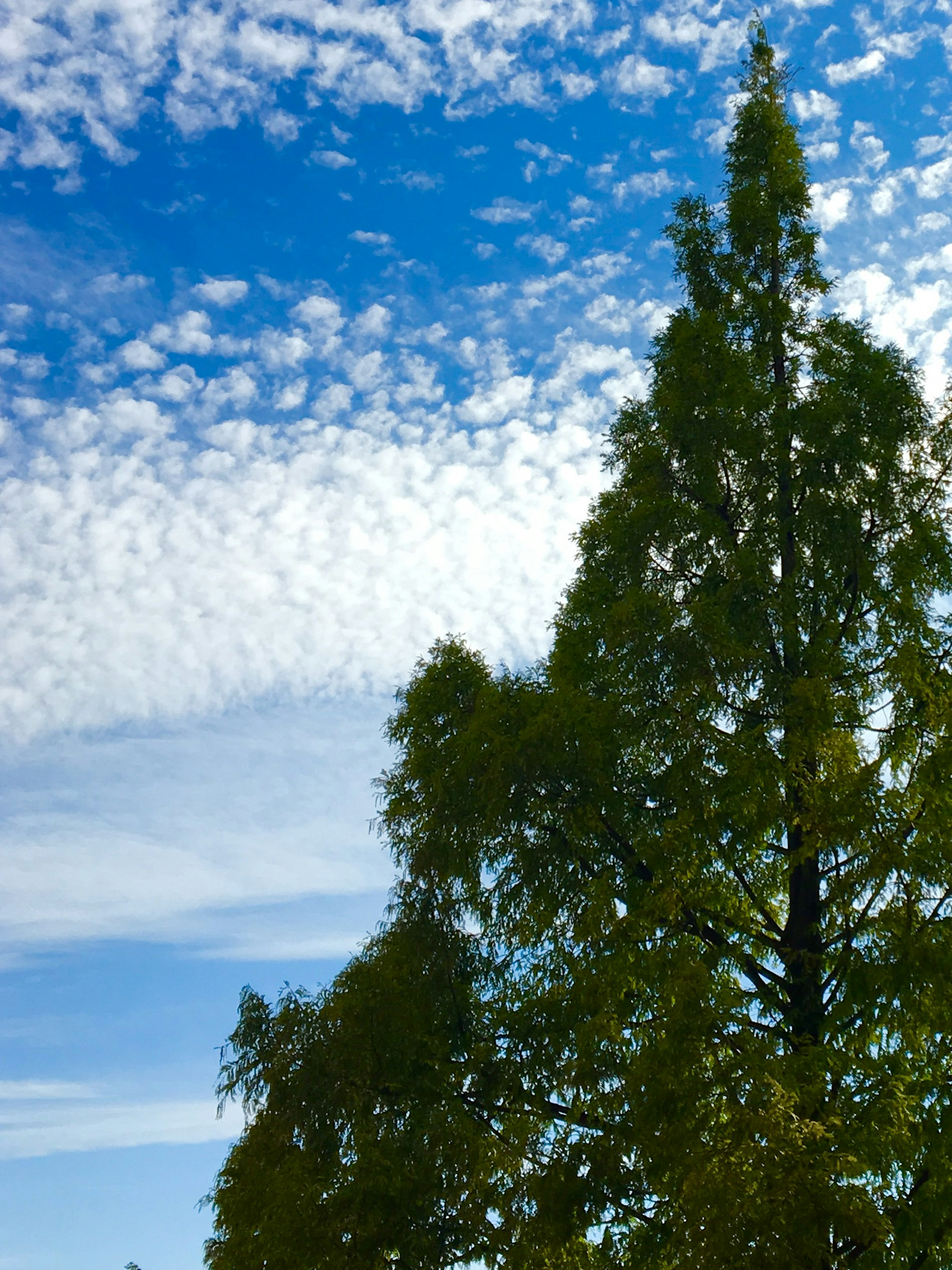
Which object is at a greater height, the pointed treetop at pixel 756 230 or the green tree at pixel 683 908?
the pointed treetop at pixel 756 230

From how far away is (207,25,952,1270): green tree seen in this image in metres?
7.91

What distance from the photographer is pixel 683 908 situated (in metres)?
9.60

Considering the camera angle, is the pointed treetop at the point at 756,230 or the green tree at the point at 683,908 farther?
the pointed treetop at the point at 756,230

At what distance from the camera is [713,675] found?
10.3 m

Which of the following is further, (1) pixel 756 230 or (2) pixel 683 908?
(1) pixel 756 230

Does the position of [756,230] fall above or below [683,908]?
above

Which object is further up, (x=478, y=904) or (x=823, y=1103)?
(x=478, y=904)

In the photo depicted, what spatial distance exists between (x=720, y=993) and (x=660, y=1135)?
1.13 meters

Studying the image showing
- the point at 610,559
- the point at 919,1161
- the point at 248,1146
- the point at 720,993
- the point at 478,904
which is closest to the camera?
the point at 919,1161

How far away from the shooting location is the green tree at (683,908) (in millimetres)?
7910

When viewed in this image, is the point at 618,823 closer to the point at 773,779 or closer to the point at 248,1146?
the point at 773,779

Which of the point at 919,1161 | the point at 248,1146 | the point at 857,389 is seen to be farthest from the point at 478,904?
the point at 857,389

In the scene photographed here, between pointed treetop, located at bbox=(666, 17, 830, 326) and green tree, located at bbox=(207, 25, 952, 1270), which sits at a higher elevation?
pointed treetop, located at bbox=(666, 17, 830, 326)

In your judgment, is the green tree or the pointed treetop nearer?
the green tree
